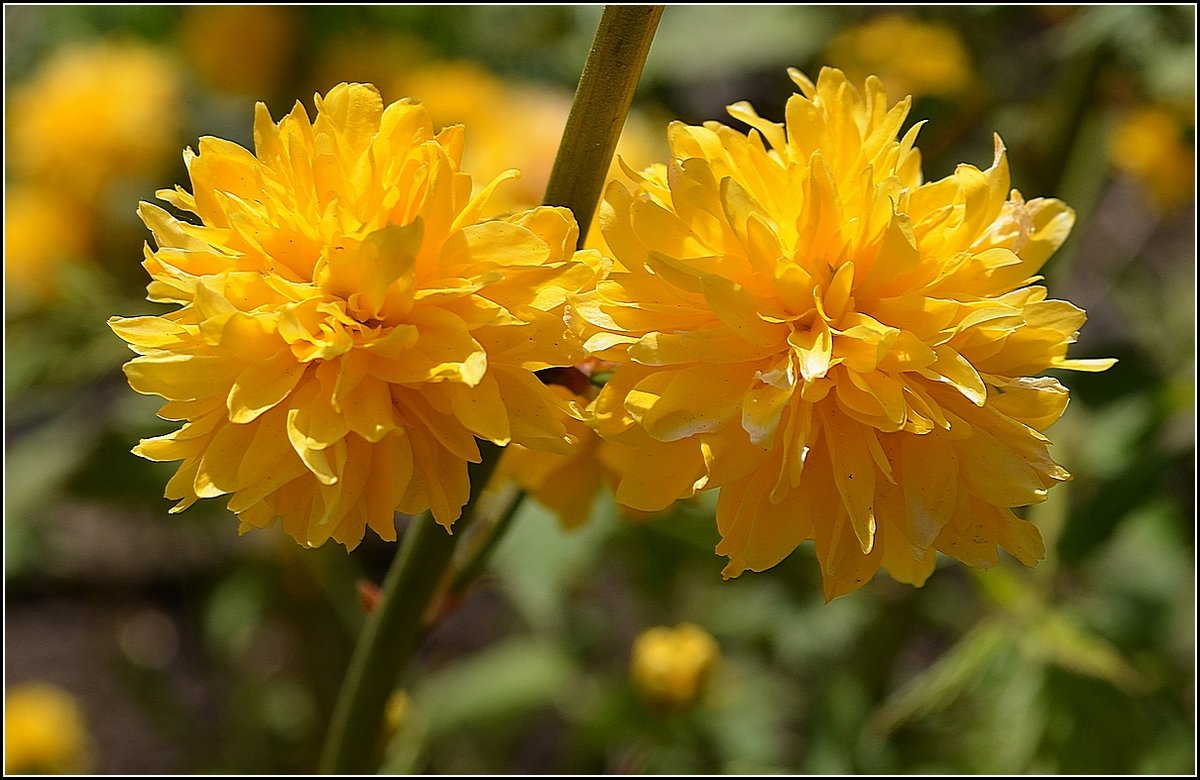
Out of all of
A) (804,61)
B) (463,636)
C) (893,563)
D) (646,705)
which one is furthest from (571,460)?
(463,636)

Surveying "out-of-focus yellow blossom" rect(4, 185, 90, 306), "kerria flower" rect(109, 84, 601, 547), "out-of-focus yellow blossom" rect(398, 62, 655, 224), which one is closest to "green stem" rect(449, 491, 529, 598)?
"kerria flower" rect(109, 84, 601, 547)

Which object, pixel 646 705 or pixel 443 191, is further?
pixel 646 705

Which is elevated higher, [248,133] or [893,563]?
[893,563]

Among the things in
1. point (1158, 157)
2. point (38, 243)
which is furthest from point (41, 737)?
point (1158, 157)

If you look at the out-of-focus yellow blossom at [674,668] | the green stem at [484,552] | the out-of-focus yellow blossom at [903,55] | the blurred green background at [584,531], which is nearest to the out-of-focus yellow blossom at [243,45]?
the blurred green background at [584,531]

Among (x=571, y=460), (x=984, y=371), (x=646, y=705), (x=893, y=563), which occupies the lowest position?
(x=646, y=705)

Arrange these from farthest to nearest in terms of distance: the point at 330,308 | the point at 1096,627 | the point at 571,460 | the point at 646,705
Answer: the point at 646,705, the point at 1096,627, the point at 571,460, the point at 330,308

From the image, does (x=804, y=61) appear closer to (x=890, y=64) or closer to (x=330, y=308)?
(x=890, y=64)
